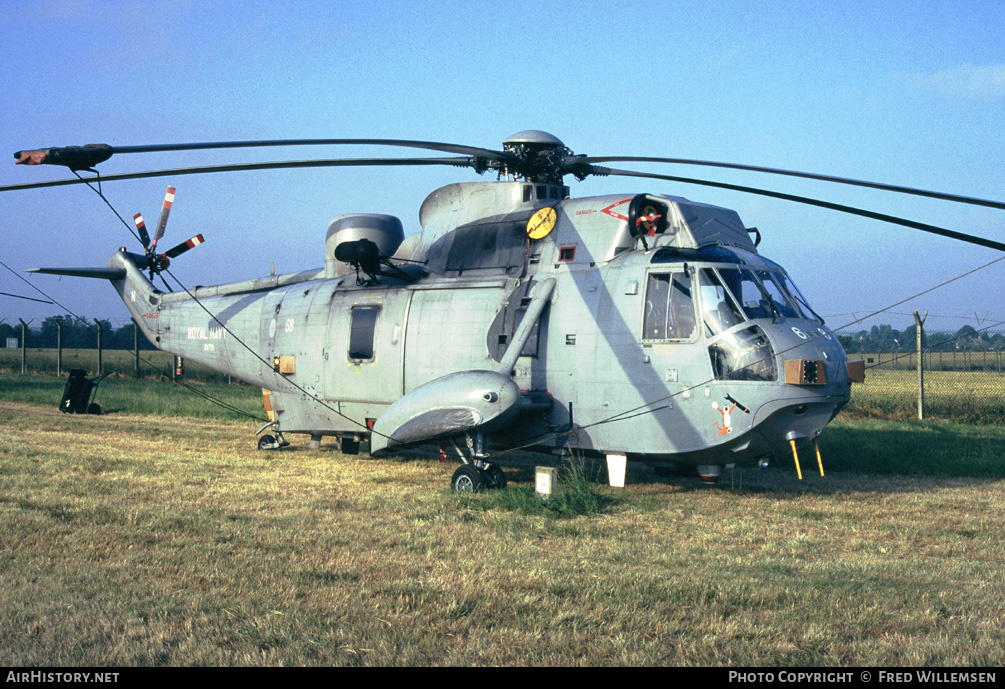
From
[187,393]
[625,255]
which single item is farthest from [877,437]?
[187,393]

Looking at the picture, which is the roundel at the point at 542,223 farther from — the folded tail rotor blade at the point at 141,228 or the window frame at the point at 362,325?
Result: the folded tail rotor blade at the point at 141,228

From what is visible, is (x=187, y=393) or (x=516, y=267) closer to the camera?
(x=516, y=267)

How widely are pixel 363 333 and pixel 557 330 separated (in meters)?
3.29

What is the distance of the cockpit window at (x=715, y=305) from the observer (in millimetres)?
9617

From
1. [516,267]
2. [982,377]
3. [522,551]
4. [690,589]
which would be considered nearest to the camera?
[690,589]

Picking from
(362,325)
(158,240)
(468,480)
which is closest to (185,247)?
(158,240)

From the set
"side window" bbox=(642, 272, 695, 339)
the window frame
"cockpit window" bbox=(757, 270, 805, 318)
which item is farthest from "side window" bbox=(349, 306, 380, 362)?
"cockpit window" bbox=(757, 270, 805, 318)

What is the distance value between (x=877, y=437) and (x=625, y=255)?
793 centimetres

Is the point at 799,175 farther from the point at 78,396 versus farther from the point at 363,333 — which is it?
the point at 78,396

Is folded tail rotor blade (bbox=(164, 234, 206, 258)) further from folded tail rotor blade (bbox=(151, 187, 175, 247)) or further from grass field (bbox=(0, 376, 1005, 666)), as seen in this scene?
grass field (bbox=(0, 376, 1005, 666))

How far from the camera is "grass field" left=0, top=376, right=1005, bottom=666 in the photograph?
477 centimetres

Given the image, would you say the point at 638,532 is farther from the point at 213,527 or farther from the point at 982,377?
the point at 982,377

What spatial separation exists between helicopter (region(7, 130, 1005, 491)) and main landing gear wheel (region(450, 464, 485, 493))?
0.06 feet

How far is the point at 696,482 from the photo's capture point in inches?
466
